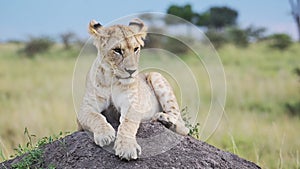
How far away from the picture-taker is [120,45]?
3695 millimetres

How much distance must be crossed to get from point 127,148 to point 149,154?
25 centimetres

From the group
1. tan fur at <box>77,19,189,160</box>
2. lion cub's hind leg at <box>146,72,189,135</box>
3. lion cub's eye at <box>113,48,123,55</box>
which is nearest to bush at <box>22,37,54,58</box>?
lion cub's hind leg at <box>146,72,189,135</box>

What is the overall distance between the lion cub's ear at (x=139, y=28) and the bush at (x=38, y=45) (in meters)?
15.4

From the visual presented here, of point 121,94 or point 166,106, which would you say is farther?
point 166,106

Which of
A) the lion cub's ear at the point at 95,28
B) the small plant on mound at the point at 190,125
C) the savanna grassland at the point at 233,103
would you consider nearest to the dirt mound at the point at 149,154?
the small plant on mound at the point at 190,125

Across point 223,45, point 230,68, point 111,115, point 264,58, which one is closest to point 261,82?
point 230,68

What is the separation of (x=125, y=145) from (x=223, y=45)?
650 inches

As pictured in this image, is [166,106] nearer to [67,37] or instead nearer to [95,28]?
[95,28]

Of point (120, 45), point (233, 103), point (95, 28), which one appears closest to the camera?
point (120, 45)

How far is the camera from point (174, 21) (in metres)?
4.10

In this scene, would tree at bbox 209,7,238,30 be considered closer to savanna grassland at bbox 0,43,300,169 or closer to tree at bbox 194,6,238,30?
tree at bbox 194,6,238,30

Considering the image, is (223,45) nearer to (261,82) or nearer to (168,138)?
(261,82)

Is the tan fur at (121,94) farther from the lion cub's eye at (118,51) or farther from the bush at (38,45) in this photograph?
the bush at (38,45)

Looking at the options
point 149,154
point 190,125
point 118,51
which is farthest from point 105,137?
point 190,125
